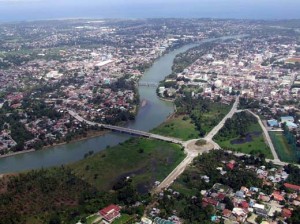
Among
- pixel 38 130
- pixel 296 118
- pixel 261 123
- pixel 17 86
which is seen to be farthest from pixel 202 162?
pixel 17 86

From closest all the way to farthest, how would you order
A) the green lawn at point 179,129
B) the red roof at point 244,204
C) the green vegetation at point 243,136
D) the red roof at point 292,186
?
1. the red roof at point 244,204
2. the red roof at point 292,186
3. the green vegetation at point 243,136
4. the green lawn at point 179,129

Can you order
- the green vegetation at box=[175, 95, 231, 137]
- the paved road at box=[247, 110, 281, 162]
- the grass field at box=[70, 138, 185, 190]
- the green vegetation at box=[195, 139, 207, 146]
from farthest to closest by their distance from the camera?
the green vegetation at box=[175, 95, 231, 137]
the green vegetation at box=[195, 139, 207, 146]
the paved road at box=[247, 110, 281, 162]
the grass field at box=[70, 138, 185, 190]

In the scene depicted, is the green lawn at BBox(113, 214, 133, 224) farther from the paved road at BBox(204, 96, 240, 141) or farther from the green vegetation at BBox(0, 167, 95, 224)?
the paved road at BBox(204, 96, 240, 141)

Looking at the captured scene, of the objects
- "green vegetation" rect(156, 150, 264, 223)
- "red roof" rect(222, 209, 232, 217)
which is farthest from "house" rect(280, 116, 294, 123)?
"red roof" rect(222, 209, 232, 217)

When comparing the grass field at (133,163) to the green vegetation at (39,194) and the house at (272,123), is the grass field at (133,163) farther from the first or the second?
the house at (272,123)

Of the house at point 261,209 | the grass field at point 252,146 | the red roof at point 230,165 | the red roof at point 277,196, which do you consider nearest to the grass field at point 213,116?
the grass field at point 252,146

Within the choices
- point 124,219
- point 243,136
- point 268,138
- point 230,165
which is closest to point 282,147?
point 268,138
